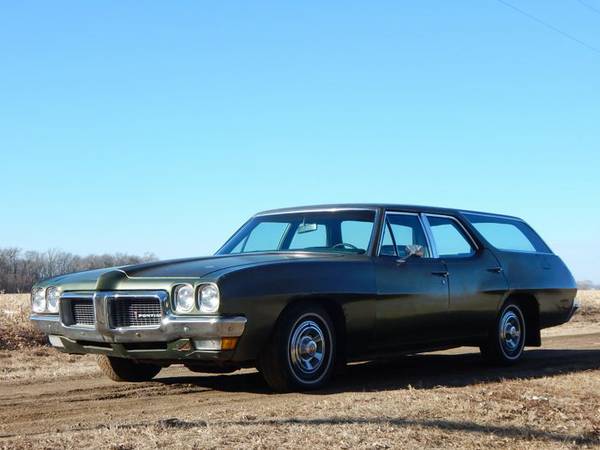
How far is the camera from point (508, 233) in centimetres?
962

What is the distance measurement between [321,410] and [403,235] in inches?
111

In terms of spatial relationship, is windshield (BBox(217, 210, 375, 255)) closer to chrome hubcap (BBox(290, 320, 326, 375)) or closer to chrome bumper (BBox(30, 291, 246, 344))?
chrome hubcap (BBox(290, 320, 326, 375))

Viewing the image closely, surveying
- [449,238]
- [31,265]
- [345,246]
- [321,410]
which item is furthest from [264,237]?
[31,265]

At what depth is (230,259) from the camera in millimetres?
7023

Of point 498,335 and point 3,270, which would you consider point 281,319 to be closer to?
point 498,335

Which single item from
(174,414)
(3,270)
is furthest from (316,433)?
(3,270)

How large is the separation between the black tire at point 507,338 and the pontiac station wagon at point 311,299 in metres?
0.01

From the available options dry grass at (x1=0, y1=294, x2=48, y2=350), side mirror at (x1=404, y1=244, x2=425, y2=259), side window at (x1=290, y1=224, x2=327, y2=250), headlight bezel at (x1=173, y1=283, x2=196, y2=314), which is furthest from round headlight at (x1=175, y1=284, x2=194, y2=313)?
dry grass at (x1=0, y1=294, x2=48, y2=350)

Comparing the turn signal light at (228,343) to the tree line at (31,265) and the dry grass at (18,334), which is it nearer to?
the dry grass at (18,334)

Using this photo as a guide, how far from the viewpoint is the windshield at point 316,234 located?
7.66m

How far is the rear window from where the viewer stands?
9.19 meters

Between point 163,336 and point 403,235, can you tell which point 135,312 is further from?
point 403,235

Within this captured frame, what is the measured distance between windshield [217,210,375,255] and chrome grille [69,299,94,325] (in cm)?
171

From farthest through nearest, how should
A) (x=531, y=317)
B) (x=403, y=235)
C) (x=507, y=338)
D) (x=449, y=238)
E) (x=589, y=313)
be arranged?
(x=589, y=313) → (x=531, y=317) → (x=507, y=338) → (x=449, y=238) → (x=403, y=235)
